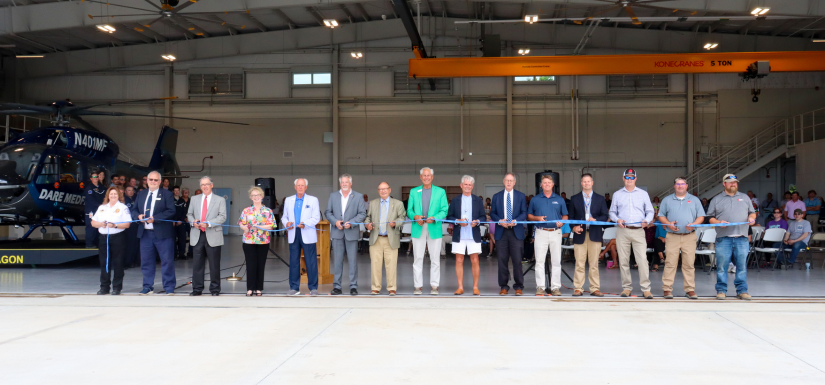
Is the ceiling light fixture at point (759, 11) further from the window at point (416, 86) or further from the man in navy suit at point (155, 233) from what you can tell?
the man in navy suit at point (155, 233)

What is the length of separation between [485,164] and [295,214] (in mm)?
13371

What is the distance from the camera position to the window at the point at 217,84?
20156 millimetres

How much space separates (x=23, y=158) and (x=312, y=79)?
11.0 metres

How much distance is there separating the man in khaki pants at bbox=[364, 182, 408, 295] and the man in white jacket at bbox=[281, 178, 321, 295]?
0.70 meters


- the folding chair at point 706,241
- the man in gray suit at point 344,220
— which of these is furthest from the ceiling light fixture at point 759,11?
the man in gray suit at point 344,220

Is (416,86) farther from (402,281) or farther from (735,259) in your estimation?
(735,259)

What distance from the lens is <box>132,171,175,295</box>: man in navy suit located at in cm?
692

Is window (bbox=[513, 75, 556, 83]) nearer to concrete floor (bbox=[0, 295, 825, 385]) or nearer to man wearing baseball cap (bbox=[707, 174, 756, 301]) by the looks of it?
man wearing baseball cap (bbox=[707, 174, 756, 301])

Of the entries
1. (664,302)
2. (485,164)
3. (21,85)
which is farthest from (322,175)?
(664,302)

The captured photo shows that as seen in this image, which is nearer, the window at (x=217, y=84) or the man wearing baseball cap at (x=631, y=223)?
the man wearing baseball cap at (x=631, y=223)

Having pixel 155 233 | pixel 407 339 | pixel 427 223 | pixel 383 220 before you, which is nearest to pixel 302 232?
pixel 383 220

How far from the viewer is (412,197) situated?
6.95 metres

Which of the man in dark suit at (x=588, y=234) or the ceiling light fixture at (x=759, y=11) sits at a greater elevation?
the ceiling light fixture at (x=759, y=11)

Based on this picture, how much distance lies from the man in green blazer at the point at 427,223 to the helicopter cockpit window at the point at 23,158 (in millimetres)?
7395
